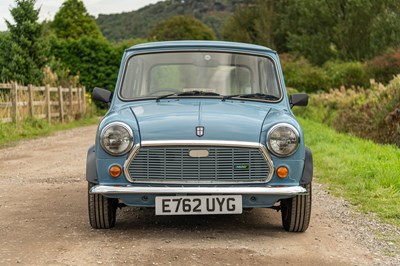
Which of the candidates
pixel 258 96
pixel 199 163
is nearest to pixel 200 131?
pixel 199 163

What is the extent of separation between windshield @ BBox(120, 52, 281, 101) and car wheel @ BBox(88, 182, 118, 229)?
123 cm

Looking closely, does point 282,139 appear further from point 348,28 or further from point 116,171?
point 348,28

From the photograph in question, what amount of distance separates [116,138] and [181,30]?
79265 mm

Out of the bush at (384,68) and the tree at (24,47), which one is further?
the bush at (384,68)

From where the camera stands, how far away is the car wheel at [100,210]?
6180 millimetres

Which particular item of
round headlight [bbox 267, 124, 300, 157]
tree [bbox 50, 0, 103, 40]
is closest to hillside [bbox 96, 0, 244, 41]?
tree [bbox 50, 0, 103, 40]

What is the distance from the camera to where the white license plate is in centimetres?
579

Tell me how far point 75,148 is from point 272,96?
9188 millimetres

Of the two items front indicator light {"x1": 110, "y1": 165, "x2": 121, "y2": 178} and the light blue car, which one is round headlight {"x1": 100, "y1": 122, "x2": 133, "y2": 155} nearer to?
the light blue car

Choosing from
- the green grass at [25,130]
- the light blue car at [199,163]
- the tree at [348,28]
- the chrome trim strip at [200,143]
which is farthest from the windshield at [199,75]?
the tree at [348,28]

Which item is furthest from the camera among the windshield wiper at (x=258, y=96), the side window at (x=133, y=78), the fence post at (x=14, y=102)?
the fence post at (x=14, y=102)

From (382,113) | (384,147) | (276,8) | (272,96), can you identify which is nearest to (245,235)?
(272,96)

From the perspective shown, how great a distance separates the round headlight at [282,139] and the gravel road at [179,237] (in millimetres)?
754

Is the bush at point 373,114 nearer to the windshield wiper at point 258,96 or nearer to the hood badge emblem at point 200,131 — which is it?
the windshield wiper at point 258,96
